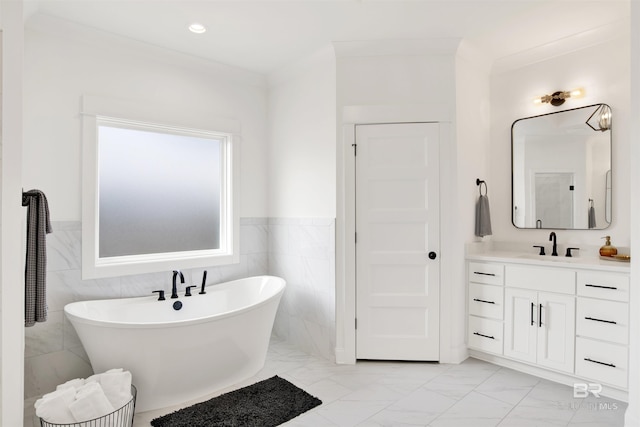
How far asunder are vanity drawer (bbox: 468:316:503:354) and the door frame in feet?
0.28

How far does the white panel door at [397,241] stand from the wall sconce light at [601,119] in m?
1.22

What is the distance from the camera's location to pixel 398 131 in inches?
122

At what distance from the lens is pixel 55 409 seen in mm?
1936

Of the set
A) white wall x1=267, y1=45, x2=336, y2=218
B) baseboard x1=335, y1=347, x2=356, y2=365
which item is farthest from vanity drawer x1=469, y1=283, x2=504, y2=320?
white wall x1=267, y1=45, x2=336, y2=218

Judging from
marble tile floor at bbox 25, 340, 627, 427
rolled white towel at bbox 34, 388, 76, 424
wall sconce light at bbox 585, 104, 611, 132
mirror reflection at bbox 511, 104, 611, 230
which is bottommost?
marble tile floor at bbox 25, 340, 627, 427

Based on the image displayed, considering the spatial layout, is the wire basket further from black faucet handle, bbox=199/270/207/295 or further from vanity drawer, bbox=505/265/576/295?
vanity drawer, bbox=505/265/576/295

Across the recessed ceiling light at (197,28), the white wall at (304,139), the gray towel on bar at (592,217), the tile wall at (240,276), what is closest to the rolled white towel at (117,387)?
the tile wall at (240,276)

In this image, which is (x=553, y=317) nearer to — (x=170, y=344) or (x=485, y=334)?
(x=485, y=334)

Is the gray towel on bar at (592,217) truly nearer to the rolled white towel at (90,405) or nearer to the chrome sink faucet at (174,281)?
the chrome sink faucet at (174,281)

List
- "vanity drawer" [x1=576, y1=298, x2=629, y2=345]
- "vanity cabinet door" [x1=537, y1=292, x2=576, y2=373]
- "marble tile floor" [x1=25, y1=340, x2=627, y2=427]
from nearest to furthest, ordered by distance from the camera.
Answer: "marble tile floor" [x1=25, y1=340, x2=627, y2=427] → "vanity drawer" [x1=576, y1=298, x2=629, y2=345] → "vanity cabinet door" [x1=537, y1=292, x2=576, y2=373]

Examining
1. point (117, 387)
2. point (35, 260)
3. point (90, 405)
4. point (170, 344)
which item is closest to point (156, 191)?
point (35, 260)

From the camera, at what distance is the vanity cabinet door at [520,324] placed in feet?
9.23

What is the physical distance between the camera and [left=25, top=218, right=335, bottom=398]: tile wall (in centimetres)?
264

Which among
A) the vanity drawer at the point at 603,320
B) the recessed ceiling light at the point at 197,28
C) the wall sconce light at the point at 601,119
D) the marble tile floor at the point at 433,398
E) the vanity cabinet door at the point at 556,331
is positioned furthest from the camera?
the wall sconce light at the point at 601,119
